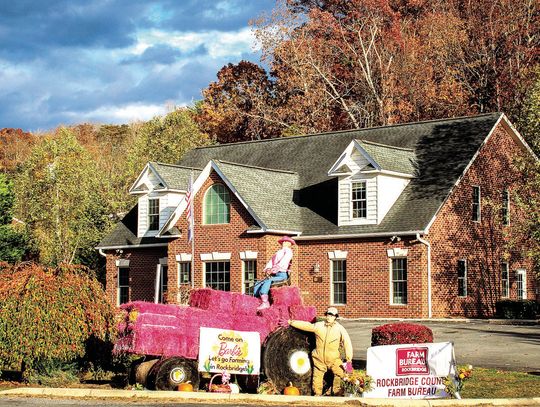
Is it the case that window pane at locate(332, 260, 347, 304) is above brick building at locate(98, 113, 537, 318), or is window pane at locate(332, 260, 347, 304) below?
below

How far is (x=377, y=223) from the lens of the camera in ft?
124

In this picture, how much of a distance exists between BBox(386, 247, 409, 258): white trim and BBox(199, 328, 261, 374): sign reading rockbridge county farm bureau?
19897mm

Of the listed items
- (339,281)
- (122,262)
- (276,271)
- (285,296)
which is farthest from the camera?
(122,262)

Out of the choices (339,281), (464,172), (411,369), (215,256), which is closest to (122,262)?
(215,256)

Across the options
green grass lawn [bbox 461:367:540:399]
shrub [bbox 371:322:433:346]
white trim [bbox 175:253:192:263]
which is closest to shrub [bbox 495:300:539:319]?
white trim [bbox 175:253:192:263]

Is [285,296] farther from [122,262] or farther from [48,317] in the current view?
[122,262]

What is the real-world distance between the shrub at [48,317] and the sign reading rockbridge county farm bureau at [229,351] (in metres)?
2.77

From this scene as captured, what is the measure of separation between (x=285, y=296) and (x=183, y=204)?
21342 mm

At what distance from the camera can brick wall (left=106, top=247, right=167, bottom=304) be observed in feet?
145

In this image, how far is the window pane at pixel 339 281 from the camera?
127 ft

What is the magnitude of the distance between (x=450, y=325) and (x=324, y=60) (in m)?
33.0

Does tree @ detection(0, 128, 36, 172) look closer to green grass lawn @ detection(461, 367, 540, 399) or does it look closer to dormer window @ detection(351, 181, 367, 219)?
dormer window @ detection(351, 181, 367, 219)

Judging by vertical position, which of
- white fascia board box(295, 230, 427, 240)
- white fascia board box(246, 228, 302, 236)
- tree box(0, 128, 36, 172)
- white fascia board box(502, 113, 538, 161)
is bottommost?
white fascia board box(295, 230, 427, 240)

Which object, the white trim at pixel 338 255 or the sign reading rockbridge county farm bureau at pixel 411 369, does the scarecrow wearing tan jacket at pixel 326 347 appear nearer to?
the sign reading rockbridge county farm bureau at pixel 411 369
